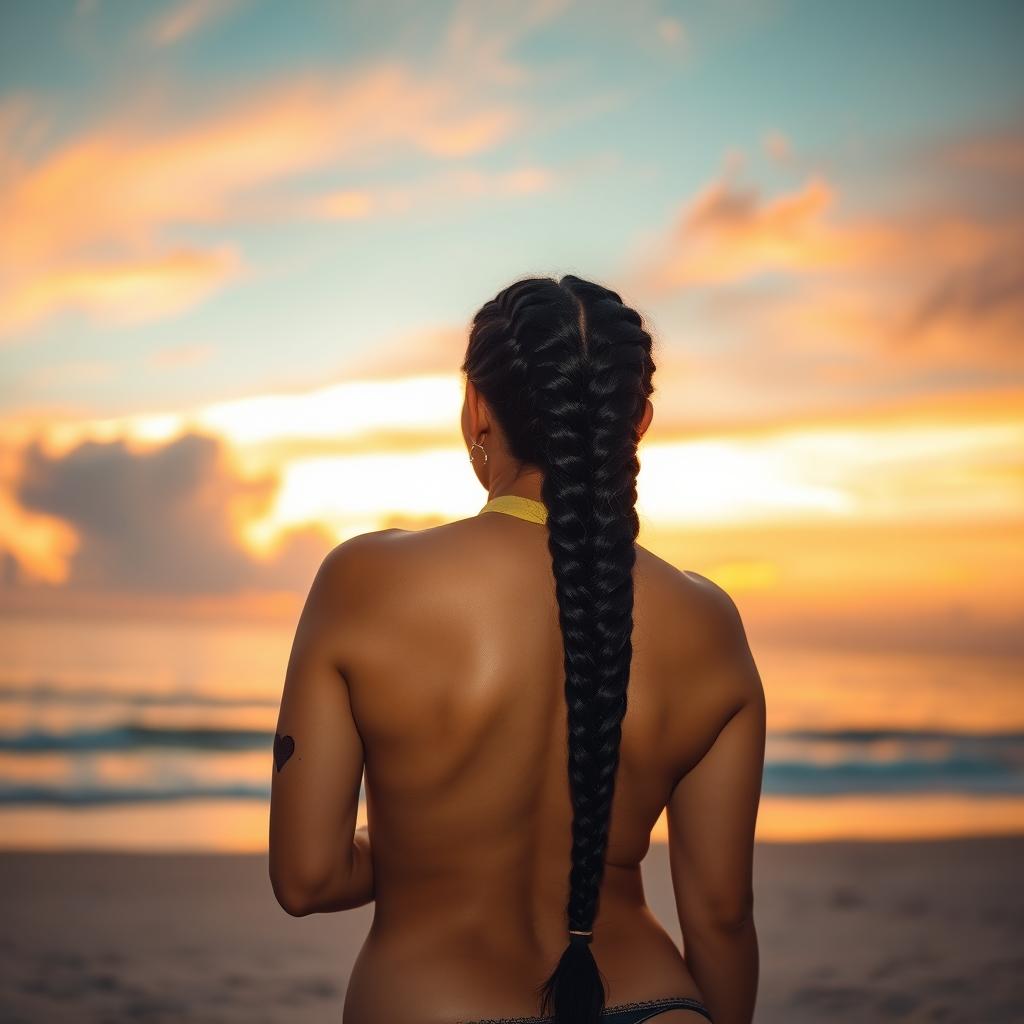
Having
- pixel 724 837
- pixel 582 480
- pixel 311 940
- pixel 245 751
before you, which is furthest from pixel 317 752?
pixel 245 751

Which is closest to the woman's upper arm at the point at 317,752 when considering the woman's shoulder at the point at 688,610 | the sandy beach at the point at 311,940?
the woman's shoulder at the point at 688,610

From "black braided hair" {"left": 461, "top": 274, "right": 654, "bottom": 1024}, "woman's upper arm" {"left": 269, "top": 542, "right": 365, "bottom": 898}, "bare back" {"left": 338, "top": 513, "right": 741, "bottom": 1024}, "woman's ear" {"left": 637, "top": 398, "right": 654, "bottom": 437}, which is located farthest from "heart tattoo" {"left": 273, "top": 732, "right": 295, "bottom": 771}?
"woman's ear" {"left": 637, "top": 398, "right": 654, "bottom": 437}

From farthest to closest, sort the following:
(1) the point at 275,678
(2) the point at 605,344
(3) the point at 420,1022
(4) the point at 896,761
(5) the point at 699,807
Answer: (1) the point at 275,678, (4) the point at 896,761, (5) the point at 699,807, (2) the point at 605,344, (3) the point at 420,1022

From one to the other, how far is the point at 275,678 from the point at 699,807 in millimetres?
22077

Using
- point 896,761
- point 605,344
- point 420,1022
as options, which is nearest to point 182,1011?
point 420,1022

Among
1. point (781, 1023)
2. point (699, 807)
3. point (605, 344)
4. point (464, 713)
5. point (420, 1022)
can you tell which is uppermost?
point (605, 344)

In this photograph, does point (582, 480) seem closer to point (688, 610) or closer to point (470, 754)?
point (688, 610)

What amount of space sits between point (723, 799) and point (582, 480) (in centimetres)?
56

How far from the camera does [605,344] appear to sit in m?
1.57

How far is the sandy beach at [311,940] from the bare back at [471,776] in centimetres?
407

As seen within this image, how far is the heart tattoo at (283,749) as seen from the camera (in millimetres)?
1543

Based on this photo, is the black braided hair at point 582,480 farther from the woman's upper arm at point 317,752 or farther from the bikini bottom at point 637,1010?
the woman's upper arm at point 317,752

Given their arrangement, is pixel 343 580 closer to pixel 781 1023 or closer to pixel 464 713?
pixel 464 713

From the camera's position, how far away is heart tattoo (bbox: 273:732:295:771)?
154cm
